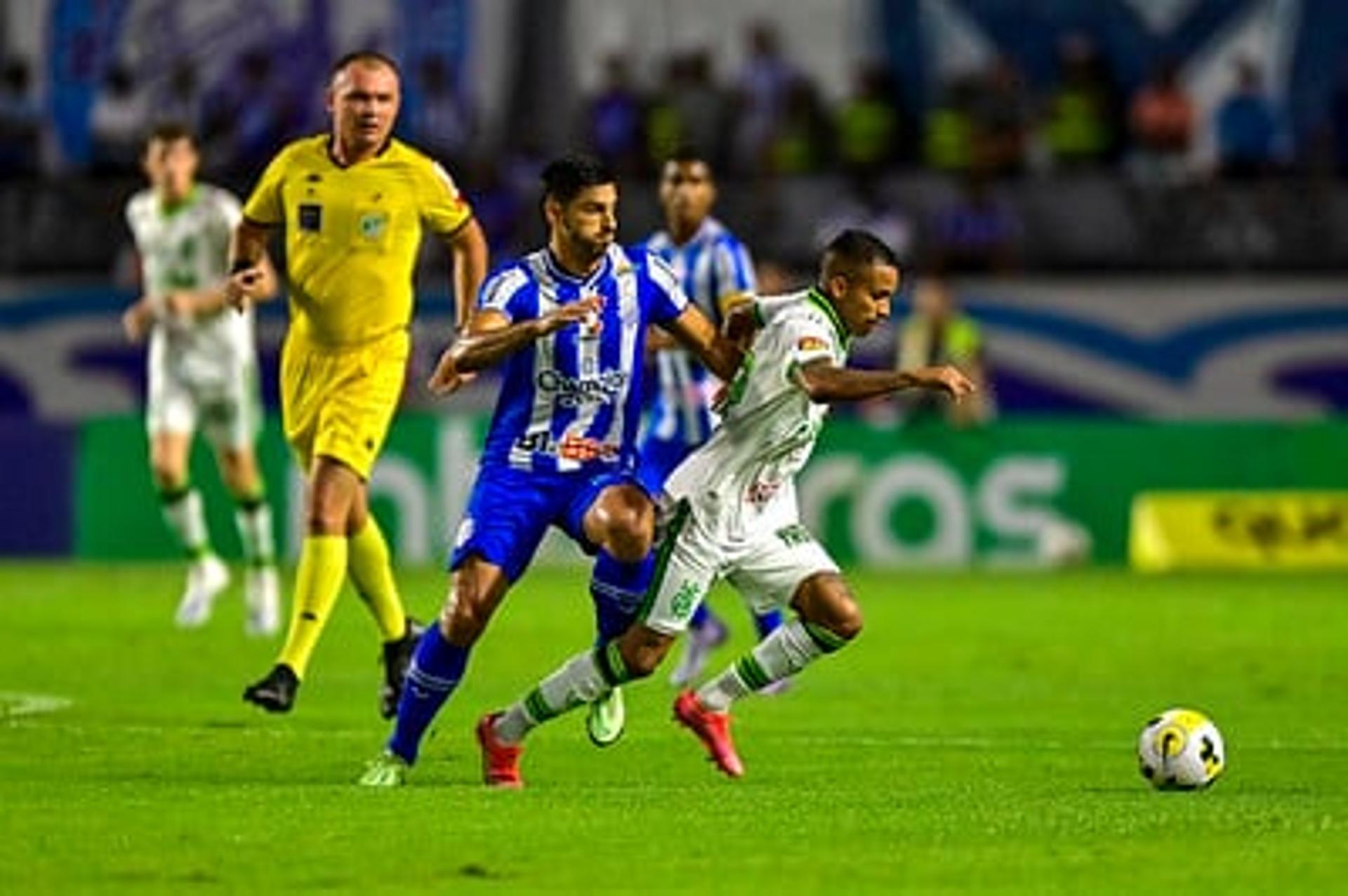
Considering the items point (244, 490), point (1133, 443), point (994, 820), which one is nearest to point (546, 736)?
point (994, 820)

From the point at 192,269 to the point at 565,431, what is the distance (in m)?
8.21

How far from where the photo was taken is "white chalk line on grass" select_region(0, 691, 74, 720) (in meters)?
14.6

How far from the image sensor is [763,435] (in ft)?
39.7

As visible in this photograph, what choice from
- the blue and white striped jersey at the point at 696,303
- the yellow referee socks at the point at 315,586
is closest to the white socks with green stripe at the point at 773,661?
the yellow referee socks at the point at 315,586

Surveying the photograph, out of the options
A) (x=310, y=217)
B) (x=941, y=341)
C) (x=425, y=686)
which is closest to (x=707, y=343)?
(x=425, y=686)

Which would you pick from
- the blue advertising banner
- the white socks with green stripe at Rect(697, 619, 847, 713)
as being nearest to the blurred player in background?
the blue advertising banner

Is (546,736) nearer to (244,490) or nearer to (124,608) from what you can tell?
(244,490)

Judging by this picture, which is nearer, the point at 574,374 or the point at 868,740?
the point at 574,374

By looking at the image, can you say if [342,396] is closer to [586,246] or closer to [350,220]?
[350,220]

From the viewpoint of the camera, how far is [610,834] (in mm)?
10164

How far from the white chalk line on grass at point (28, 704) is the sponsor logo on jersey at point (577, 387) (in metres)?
3.52

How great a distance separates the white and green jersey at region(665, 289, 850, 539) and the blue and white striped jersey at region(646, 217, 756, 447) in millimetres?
3721

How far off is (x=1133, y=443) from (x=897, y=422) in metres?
1.88

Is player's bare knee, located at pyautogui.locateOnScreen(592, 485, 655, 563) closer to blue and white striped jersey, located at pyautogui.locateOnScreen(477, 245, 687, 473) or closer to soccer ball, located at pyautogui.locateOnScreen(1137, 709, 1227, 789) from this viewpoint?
blue and white striped jersey, located at pyautogui.locateOnScreen(477, 245, 687, 473)
